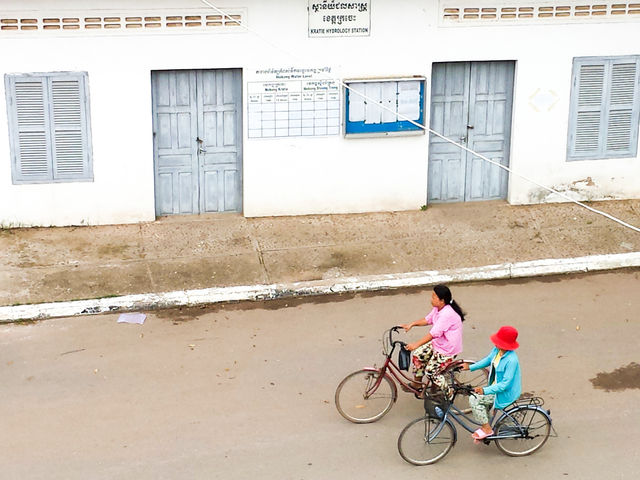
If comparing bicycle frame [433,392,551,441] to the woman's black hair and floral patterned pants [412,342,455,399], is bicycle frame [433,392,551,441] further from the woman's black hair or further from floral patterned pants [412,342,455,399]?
the woman's black hair

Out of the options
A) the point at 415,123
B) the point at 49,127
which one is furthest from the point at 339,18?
the point at 49,127

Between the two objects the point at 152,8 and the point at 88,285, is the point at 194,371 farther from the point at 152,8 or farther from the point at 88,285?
the point at 152,8

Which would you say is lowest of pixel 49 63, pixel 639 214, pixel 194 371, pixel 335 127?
pixel 194 371

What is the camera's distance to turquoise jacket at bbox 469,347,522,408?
794 centimetres

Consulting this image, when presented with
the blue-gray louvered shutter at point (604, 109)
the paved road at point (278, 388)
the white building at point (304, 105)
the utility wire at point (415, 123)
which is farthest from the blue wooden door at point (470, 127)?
the paved road at point (278, 388)

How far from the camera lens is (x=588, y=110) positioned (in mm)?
13617

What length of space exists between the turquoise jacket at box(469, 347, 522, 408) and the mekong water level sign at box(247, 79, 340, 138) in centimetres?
569

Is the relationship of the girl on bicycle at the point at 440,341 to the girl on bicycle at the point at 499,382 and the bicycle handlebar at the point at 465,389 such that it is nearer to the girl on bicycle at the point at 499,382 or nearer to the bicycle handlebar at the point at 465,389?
the bicycle handlebar at the point at 465,389

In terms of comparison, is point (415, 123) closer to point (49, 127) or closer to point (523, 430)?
point (49, 127)

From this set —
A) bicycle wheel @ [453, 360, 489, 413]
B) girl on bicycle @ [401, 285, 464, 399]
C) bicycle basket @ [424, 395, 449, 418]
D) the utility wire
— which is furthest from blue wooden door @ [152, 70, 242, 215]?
bicycle basket @ [424, 395, 449, 418]

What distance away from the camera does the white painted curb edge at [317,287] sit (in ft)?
35.5

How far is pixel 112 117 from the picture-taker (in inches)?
488

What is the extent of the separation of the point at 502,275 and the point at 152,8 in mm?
5316

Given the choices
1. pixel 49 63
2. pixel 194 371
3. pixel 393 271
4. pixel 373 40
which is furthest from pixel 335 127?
pixel 194 371
